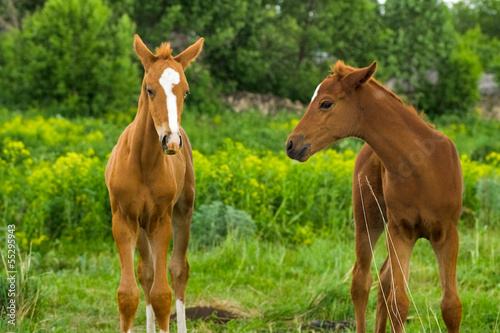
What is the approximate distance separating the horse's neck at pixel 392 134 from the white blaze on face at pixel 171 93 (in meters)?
1.17

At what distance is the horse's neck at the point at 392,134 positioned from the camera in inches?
144

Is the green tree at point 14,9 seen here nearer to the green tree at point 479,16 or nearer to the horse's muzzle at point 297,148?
the horse's muzzle at point 297,148

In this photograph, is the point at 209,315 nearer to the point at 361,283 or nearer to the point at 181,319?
the point at 181,319

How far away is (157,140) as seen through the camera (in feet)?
12.2

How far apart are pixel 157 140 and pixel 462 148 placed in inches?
482

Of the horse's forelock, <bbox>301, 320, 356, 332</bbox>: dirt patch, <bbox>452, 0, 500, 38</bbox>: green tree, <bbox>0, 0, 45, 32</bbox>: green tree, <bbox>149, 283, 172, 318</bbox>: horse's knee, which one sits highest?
<bbox>452, 0, 500, 38</bbox>: green tree

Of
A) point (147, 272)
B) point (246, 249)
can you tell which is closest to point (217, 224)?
point (246, 249)

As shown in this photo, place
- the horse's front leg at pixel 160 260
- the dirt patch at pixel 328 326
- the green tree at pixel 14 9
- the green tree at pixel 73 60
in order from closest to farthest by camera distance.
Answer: the horse's front leg at pixel 160 260
the dirt patch at pixel 328 326
the green tree at pixel 73 60
the green tree at pixel 14 9

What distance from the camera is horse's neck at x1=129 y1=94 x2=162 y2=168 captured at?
3.71 meters

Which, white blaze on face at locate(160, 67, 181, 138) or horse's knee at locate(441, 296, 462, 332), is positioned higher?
white blaze on face at locate(160, 67, 181, 138)

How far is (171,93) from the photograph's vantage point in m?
3.38

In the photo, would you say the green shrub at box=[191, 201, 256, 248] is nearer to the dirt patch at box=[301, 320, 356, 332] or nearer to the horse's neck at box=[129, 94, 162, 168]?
the dirt patch at box=[301, 320, 356, 332]

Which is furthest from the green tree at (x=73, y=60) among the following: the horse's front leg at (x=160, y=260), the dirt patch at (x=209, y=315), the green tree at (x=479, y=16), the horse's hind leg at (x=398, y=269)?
the green tree at (x=479, y=16)

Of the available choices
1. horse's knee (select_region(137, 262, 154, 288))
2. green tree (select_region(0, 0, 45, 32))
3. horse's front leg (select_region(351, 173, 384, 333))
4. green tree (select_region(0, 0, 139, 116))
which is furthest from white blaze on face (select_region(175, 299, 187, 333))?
Answer: green tree (select_region(0, 0, 45, 32))
